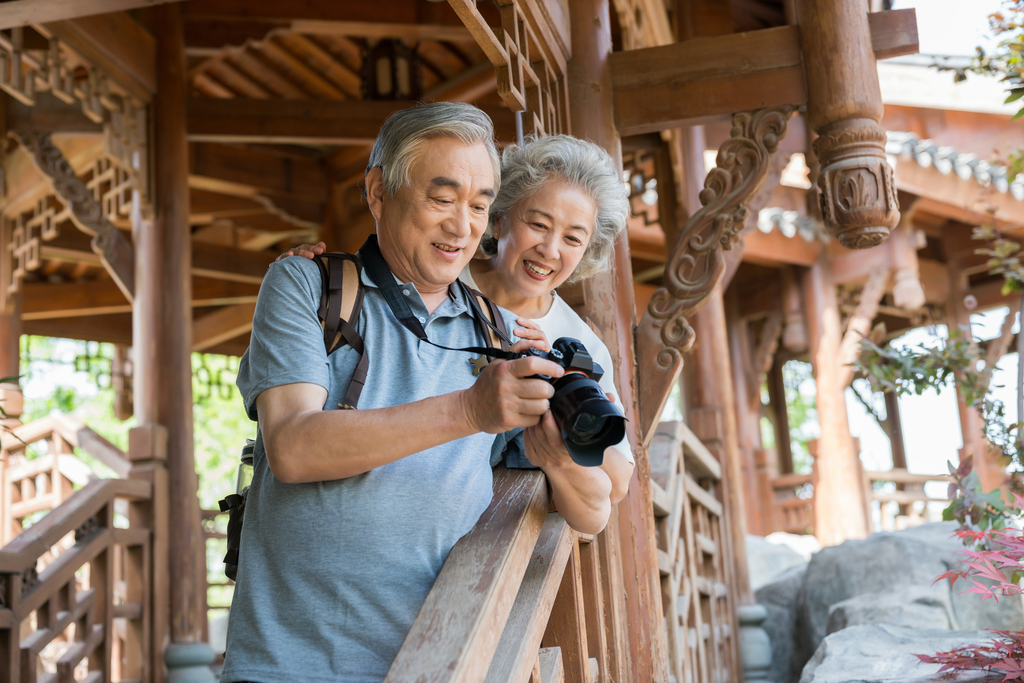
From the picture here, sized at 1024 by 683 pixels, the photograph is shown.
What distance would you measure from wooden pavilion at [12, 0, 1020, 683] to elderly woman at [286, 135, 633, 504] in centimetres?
36

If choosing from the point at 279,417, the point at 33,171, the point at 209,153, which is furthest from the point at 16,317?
the point at 279,417

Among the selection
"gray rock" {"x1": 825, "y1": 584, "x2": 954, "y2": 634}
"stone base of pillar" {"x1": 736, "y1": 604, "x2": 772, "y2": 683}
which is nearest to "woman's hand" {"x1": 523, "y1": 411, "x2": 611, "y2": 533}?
"gray rock" {"x1": 825, "y1": 584, "x2": 954, "y2": 634}

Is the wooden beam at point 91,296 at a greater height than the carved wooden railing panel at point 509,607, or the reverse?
the wooden beam at point 91,296

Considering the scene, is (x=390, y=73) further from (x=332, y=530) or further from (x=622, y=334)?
(x=332, y=530)

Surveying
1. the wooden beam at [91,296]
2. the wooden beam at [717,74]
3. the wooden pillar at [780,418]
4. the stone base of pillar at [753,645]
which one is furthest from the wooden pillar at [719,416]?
the wooden pillar at [780,418]

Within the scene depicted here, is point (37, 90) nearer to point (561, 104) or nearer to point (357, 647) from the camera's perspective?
point (561, 104)

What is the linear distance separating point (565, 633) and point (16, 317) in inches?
256

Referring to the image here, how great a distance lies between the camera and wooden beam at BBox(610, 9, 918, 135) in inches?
117

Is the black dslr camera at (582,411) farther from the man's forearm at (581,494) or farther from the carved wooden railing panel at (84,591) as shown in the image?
the carved wooden railing panel at (84,591)

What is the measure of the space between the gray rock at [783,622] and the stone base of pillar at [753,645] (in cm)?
17

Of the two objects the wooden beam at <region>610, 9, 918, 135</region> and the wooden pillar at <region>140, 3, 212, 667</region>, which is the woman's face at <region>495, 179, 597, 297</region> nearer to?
the wooden beam at <region>610, 9, 918, 135</region>

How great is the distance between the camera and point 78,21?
15.5 feet

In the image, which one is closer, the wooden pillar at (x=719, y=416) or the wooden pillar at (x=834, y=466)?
the wooden pillar at (x=719, y=416)

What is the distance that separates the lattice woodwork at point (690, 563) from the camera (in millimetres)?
3344
